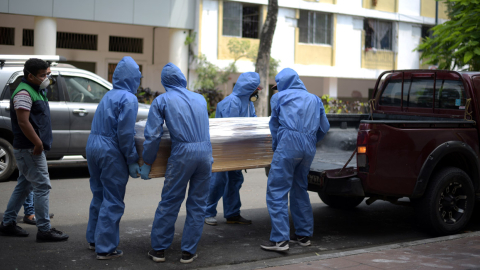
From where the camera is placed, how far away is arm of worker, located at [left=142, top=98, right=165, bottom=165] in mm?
4766

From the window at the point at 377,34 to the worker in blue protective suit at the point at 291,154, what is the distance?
2359 centimetres

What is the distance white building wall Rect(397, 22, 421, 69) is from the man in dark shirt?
86.1ft

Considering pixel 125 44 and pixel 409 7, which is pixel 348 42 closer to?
pixel 409 7

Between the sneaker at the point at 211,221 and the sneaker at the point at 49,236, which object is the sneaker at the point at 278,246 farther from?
the sneaker at the point at 49,236

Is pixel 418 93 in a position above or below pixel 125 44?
below

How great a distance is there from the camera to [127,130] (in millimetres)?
4855

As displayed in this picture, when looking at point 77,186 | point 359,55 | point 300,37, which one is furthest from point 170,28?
point 77,186

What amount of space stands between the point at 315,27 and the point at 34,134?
74.0ft

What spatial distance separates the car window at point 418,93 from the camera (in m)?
7.03

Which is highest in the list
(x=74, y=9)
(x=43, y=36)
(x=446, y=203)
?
(x=74, y=9)

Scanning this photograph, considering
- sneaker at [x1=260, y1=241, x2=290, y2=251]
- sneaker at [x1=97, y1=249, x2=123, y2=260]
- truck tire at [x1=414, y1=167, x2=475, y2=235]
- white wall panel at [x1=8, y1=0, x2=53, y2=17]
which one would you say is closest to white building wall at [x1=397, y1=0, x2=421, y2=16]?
white wall panel at [x1=8, y1=0, x2=53, y2=17]

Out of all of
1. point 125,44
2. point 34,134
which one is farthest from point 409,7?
point 34,134

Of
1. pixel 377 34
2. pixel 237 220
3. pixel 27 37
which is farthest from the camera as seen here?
pixel 377 34

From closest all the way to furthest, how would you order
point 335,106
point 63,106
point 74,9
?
point 63,106
point 335,106
point 74,9
